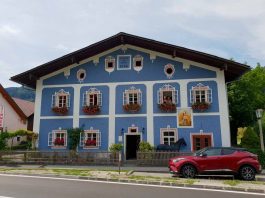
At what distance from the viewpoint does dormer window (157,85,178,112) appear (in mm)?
22453

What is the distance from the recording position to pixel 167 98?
23016 mm

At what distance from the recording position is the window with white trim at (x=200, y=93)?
882 inches

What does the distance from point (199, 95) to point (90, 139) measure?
28.8ft

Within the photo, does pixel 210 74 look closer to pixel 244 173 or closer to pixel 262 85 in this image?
pixel 244 173

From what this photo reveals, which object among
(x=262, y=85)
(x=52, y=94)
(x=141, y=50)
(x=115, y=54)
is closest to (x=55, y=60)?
(x=52, y=94)

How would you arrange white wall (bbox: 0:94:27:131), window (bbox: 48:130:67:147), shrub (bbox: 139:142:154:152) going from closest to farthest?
shrub (bbox: 139:142:154:152) → window (bbox: 48:130:67:147) → white wall (bbox: 0:94:27:131)

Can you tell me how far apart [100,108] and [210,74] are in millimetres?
8599

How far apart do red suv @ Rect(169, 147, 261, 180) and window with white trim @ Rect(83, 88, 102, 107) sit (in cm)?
1111

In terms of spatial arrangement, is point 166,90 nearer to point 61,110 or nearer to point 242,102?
point 61,110

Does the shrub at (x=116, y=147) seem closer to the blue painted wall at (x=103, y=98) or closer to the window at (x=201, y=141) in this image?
the blue painted wall at (x=103, y=98)

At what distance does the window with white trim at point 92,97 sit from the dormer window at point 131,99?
2.05 meters

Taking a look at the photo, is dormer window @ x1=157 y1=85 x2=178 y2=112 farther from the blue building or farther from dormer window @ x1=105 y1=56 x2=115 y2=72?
dormer window @ x1=105 y1=56 x2=115 y2=72

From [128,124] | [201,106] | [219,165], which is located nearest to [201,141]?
[201,106]

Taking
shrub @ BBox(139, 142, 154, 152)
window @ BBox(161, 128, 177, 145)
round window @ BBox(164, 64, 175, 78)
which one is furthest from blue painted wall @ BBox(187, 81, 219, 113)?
shrub @ BBox(139, 142, 154, 152)
